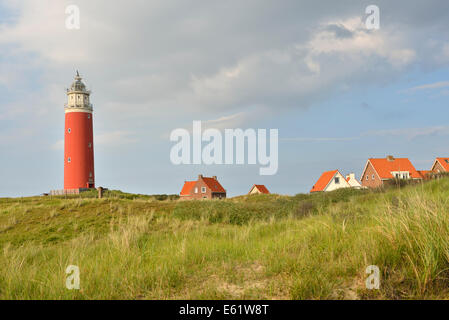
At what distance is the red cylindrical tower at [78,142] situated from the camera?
155 feet

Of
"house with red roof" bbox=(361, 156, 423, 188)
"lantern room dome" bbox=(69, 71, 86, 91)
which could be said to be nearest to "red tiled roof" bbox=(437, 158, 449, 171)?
"house with red roof" bbox=(361, 156, 423, 188)

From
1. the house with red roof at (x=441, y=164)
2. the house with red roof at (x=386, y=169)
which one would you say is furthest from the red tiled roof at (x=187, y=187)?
the house with red roof at (x=441, y=164)

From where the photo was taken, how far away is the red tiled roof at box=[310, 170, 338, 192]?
4931cm

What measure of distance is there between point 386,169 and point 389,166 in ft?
2.72

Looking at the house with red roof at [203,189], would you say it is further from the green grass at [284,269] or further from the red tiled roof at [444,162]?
the green grass at [284,269]

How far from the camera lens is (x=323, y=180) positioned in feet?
166

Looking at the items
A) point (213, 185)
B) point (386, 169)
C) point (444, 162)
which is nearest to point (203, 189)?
point (213, 185)

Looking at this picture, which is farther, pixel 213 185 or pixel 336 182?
pixel 213 185

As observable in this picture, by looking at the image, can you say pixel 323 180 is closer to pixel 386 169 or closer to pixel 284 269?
pixel 386 169

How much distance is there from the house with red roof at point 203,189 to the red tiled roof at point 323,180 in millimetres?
14200

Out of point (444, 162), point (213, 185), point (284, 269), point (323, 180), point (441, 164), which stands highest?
point (444, 162)

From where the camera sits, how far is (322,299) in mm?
4344
